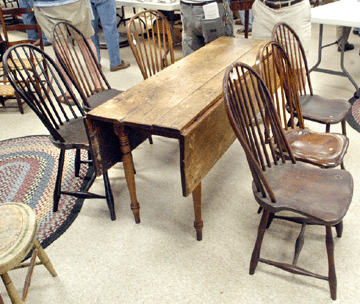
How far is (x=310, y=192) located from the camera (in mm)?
1355

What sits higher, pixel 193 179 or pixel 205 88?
pixel 205 88

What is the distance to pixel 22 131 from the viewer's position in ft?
9.77

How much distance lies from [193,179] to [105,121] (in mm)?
492

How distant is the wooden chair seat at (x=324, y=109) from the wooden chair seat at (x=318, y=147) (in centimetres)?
14

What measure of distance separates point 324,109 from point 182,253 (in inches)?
46.2

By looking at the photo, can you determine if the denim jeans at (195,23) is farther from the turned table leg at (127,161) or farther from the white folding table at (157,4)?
the turned table leg at (127,161)

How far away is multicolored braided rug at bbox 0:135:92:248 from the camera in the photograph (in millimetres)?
1962

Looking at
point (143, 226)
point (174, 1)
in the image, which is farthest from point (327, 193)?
point (174, 1)

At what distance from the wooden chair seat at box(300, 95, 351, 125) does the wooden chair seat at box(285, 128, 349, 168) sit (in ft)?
0.47

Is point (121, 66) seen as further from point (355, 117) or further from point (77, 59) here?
point (355, 117)

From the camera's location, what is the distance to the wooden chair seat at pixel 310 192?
125cm

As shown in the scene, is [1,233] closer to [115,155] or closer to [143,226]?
[115,155]

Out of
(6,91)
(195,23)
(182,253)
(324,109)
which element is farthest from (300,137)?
(6,91)

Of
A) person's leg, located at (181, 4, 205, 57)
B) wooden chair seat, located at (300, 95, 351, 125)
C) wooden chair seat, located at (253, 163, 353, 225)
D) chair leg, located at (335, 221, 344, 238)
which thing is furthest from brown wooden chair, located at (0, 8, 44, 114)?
chair leg, located at (335, 221, 344, 238)
